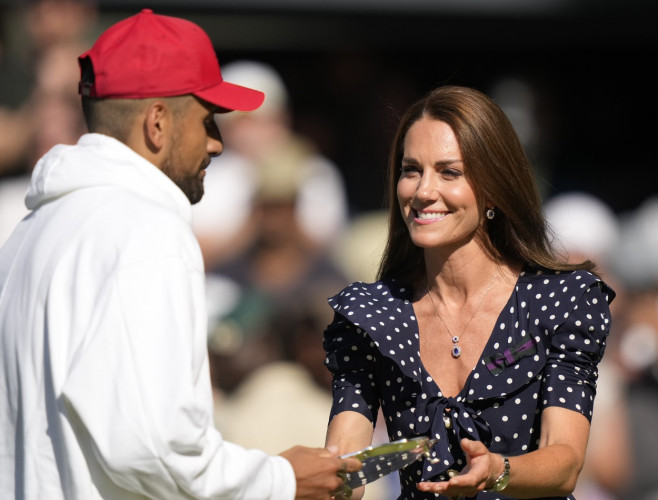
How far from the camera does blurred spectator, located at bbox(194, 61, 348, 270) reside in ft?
21.5

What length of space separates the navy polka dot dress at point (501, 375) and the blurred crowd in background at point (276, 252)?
2.83 metres

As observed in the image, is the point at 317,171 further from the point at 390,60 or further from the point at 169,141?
the point at 169,141

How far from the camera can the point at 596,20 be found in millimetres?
7039

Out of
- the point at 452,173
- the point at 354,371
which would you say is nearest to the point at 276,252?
the point at 354,371

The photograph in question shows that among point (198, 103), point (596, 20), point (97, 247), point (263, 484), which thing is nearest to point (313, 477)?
point (263, 484)

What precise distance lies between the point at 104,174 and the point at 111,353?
486 mm

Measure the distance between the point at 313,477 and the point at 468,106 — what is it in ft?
4.05

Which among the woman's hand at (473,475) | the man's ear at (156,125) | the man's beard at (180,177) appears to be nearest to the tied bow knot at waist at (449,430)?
the woman's hand at (473,475)

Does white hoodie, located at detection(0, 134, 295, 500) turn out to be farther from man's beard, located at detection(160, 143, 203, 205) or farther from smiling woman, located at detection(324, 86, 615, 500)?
smiling woman, located at detection(324, 86, 615, 500)

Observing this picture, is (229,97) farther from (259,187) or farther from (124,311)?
(259,187)

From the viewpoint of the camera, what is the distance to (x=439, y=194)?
3.40m

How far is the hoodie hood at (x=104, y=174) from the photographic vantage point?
9.07ft

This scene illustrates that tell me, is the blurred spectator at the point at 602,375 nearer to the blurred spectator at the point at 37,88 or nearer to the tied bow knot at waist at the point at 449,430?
the blurred spectator at the point at 37,88

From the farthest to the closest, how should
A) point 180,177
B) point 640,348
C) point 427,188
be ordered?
point 640,348
point 427,188
point 180,177
